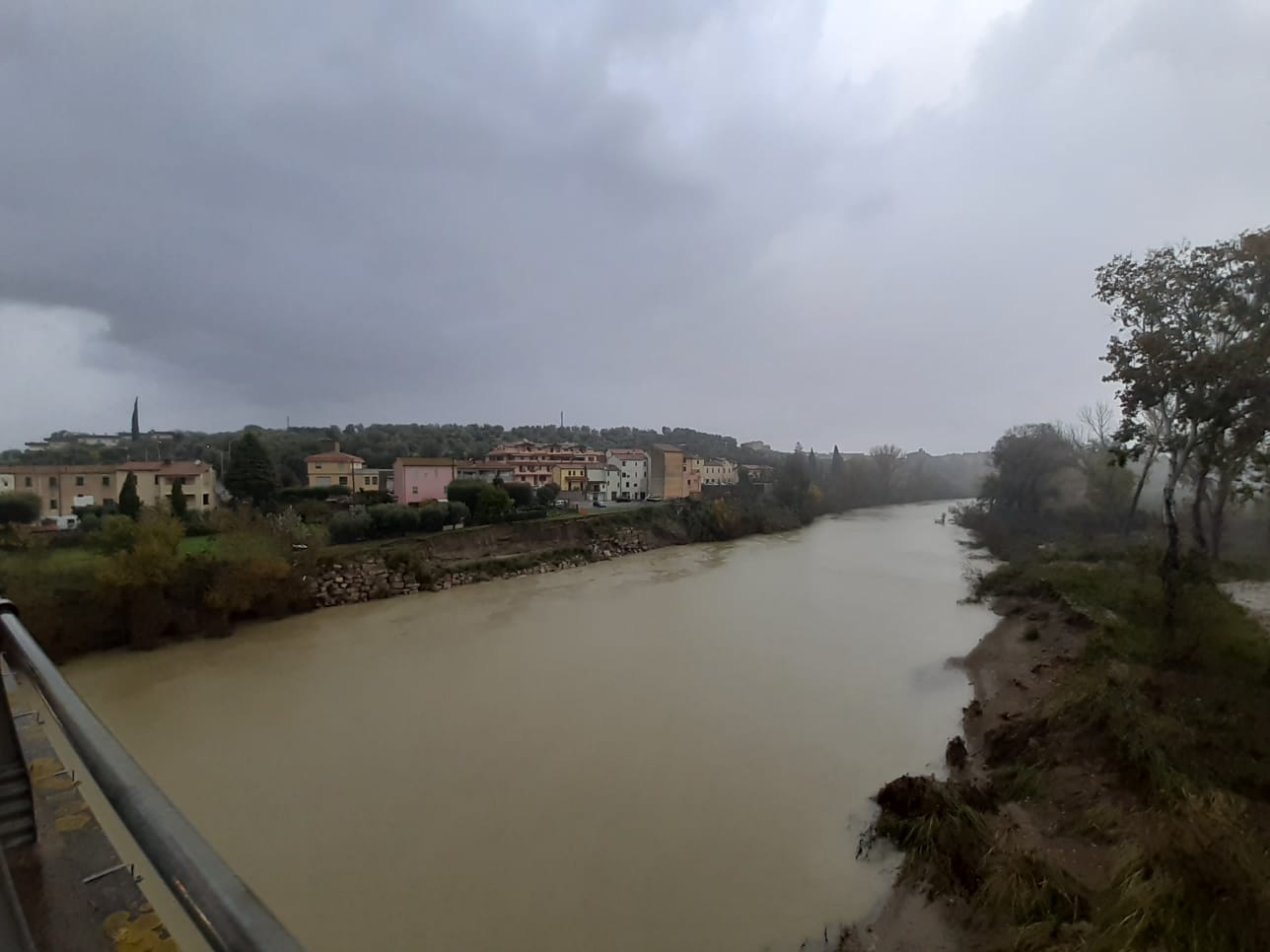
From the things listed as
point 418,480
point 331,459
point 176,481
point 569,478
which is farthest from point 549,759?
point 569,478

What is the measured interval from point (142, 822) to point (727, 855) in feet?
19.2

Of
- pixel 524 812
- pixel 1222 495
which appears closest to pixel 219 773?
pixel 524 812

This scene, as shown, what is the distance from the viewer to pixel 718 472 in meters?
46.3

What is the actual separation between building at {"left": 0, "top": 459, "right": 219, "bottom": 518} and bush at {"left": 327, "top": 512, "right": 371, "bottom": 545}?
13.5 ft

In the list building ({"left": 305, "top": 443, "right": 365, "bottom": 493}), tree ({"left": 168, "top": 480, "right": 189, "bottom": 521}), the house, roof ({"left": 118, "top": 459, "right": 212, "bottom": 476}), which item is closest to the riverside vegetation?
tree ({"left": 168, "top": 480, "right": 189, "bottom": 521})

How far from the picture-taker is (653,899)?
16.8 feet

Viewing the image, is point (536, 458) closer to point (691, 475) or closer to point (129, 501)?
point (691, 475)

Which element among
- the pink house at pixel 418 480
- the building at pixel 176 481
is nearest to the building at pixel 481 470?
the pink house at pixel 418 480

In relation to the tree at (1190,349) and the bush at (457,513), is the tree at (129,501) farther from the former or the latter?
the tree at (1190,349)

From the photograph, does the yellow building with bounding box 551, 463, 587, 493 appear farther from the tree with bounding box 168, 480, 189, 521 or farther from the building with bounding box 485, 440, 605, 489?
the tree with bounding box 168, 480, 189, 521

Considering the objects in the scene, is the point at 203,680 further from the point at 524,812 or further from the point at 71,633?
the point at 524,812

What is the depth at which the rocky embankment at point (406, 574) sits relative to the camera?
16.4 m

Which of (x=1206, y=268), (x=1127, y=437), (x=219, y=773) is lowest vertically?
(x=219, y=773)

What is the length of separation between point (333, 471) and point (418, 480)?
3490 millimetres
